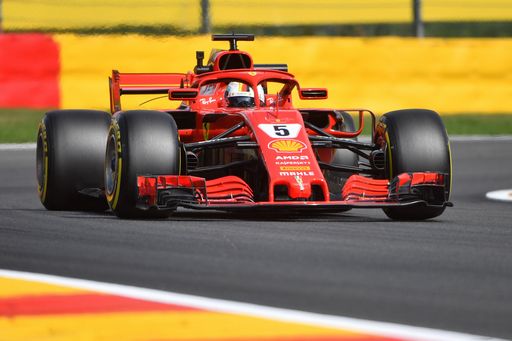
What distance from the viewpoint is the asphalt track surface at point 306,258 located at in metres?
6.01

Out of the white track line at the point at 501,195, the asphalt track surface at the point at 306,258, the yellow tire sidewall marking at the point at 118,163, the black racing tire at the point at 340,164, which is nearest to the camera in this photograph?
the asphalt track surface at the point at 306,258

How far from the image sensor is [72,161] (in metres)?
10.7

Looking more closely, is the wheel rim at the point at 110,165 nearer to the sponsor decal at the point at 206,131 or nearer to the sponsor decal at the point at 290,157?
the sponsor decal at the point at 206,131

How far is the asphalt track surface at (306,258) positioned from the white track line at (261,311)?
0.11m

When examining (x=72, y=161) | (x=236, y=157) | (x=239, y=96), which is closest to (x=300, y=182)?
(x=236, y=157)

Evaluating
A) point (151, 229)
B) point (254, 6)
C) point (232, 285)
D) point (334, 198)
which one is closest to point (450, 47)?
point (254, 6)

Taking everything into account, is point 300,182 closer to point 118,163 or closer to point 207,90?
point 118,163

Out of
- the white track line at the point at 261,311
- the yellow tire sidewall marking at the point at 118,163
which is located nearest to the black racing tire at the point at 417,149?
the yellow tire sidewall marking at the point at 118,163

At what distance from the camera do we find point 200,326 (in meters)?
5.48

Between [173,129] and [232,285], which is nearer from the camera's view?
[232,285]

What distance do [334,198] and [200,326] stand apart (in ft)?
14.7

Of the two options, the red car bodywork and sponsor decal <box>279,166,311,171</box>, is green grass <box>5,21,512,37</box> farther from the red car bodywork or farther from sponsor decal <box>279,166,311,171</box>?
sponsor decal <box>279,166,311,171</box>

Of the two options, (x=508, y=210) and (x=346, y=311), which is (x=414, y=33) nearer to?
(x=508, y=210)

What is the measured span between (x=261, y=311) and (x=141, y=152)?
370 cm
